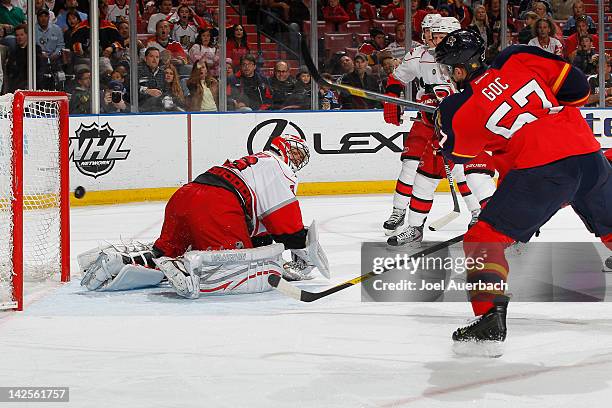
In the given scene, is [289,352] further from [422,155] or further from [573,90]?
[422,155]

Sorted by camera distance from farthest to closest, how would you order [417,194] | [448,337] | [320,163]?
1. [320,163]
2. [417,194]
3. [448,337]

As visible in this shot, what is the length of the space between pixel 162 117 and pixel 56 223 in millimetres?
3058

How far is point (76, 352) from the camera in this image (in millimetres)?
3580

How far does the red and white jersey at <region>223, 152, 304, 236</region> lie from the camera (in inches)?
180

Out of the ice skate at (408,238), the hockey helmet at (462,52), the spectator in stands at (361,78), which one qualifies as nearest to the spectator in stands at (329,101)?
the spectator in stands at (361,78)

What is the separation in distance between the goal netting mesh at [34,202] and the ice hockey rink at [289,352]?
0.24 metres

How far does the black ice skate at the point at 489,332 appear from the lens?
340 centimetres

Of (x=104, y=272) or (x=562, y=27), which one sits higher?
(x=562, y=27)

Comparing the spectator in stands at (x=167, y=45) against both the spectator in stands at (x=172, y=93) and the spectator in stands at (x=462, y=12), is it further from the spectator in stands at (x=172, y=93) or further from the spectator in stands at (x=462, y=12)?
the spectator in stands at (x=462, y=12)

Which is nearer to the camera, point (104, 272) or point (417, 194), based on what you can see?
point (104, 272)

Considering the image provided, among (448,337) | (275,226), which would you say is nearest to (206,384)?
(448,337)

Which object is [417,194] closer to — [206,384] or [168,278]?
[168,278]

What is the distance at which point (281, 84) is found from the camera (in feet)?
30.2

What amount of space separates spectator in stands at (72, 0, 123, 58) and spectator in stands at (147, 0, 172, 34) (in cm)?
32
